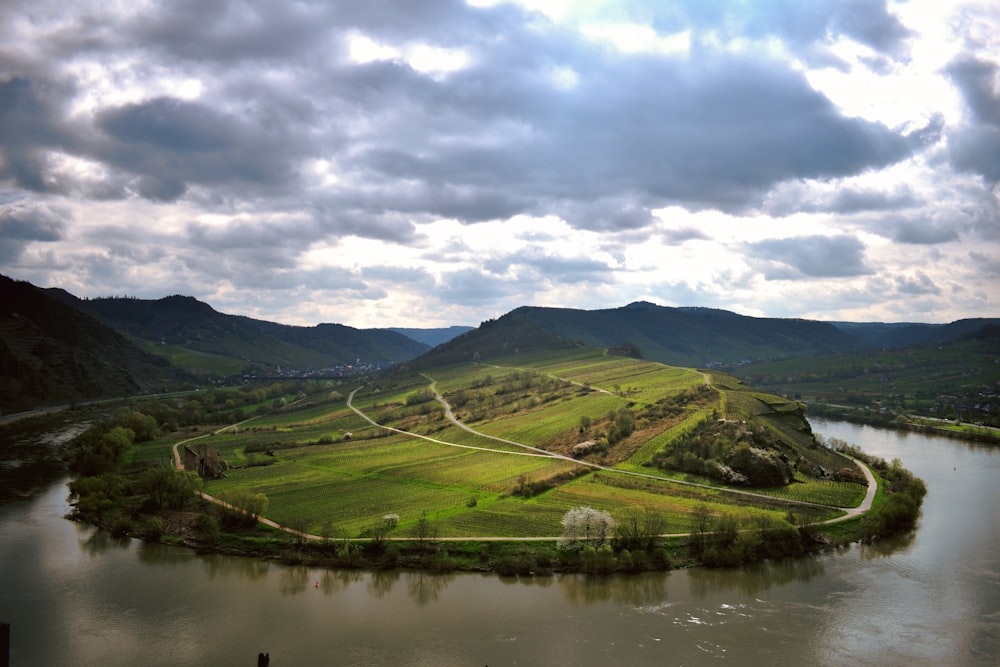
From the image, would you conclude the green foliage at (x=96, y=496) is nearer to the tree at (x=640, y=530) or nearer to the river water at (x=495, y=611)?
the river water at (x=495, y=611)

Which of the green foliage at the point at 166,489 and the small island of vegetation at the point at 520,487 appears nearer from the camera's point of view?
the small island of vegetation at the point at 520,487

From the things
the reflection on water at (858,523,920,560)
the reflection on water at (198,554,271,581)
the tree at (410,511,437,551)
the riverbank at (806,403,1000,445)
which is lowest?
the reflection on water at (198,554,271,581)

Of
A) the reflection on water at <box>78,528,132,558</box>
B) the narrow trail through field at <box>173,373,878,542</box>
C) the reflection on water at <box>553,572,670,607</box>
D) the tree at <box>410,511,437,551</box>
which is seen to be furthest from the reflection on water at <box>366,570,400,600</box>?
the reflection on water at <box>78,528,132,558</box>

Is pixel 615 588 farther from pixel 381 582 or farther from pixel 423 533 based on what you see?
pixel 381 582

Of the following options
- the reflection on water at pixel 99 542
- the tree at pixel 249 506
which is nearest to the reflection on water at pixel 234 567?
the tree at pixel 249 506

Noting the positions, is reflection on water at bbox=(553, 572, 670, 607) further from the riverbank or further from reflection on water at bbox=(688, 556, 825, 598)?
the riverbank

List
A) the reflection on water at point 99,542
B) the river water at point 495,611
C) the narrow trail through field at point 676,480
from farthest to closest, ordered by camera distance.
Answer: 1. the narrow trail through field at point 676,480
2. the reflection on water at point 99,542
3. the river water at point 495,611

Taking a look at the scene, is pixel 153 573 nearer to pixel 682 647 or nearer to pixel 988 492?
pixel 682 647
